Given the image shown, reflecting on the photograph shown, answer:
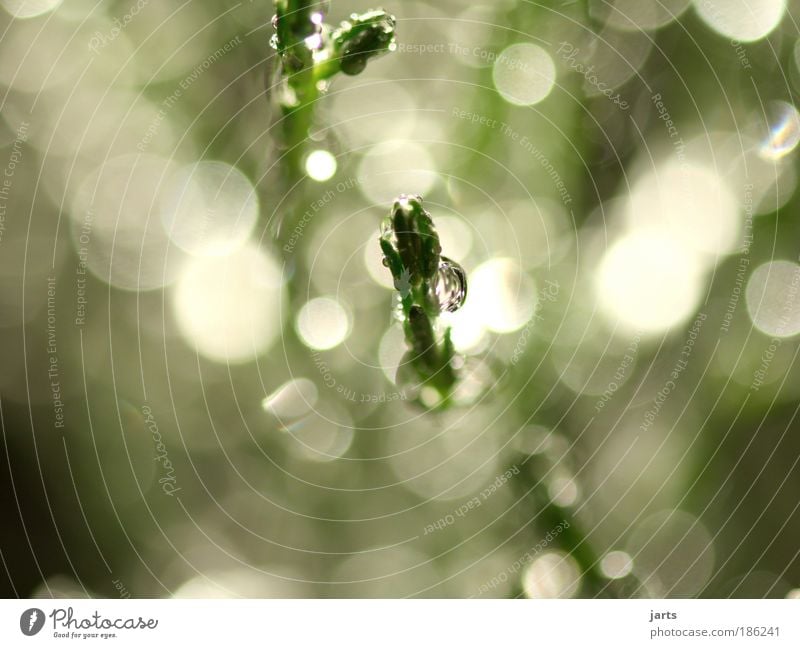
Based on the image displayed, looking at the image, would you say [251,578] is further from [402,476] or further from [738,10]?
[738,10]

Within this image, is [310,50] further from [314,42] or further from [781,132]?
[781,132]

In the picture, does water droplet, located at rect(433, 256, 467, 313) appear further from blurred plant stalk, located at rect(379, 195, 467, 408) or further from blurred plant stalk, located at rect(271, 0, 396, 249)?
blurred plant stalk, located at rect(271, 0, 396, 249)

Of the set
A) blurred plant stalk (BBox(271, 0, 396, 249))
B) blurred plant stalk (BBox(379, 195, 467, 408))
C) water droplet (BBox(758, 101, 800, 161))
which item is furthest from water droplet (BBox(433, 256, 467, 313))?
water droplet (BBox(758, 101, 800, 161))

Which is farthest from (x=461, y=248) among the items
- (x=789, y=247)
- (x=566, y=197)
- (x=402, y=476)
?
(x=789, y=247)
